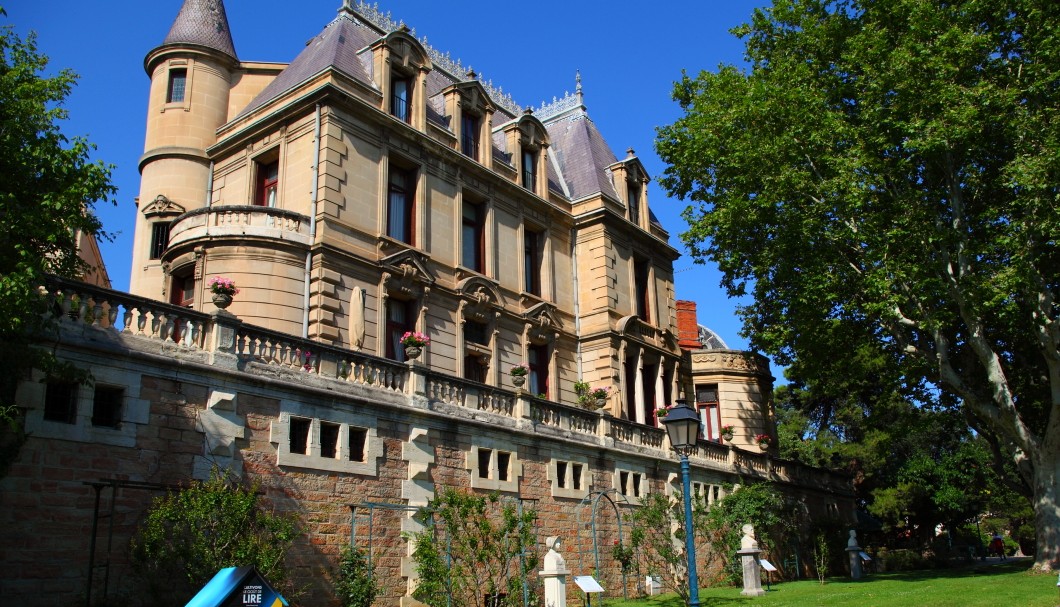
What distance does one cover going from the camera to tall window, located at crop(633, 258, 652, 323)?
3316 cm

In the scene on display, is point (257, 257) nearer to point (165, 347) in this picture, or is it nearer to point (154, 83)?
point (165, 347)

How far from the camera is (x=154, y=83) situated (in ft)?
89.2

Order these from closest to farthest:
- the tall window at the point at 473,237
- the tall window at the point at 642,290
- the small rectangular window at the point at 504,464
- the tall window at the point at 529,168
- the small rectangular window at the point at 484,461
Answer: the small rectangular window at the point at 484,461, the small rectangular window at the point at 504,464, the tall window at the point at 473,237, the tall window at the point at 529,168, the tall window at the point at 642,290

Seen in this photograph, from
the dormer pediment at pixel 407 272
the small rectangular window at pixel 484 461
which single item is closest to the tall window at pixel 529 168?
the dormer pediment at pixel 407 272

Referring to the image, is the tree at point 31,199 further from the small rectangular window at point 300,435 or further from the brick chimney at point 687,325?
the brick chimney at point 687,325

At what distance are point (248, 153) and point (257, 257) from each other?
5209mm

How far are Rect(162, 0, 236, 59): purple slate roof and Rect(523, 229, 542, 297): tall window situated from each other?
10.9 metres

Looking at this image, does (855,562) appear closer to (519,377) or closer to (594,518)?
(594,518)

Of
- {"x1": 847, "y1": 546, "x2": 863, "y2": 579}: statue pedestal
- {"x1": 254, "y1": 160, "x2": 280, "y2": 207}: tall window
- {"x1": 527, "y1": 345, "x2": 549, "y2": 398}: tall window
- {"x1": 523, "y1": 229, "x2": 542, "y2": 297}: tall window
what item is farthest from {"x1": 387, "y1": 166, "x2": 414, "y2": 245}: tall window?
{"x1": 847, "y1": 546, "x2": 863, "y2": 579}: statue pedestal

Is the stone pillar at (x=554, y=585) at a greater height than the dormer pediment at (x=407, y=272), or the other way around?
the dormer pediment at (x=407, y=272)

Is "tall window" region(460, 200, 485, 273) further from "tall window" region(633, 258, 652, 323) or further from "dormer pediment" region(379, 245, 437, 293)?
"tall window" region(633, 258, 652, 323)

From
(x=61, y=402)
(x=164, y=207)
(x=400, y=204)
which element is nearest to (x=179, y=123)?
(x=164, y=207)

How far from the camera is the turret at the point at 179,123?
25.6 m

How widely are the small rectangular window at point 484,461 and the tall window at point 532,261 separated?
9854 millimetres
